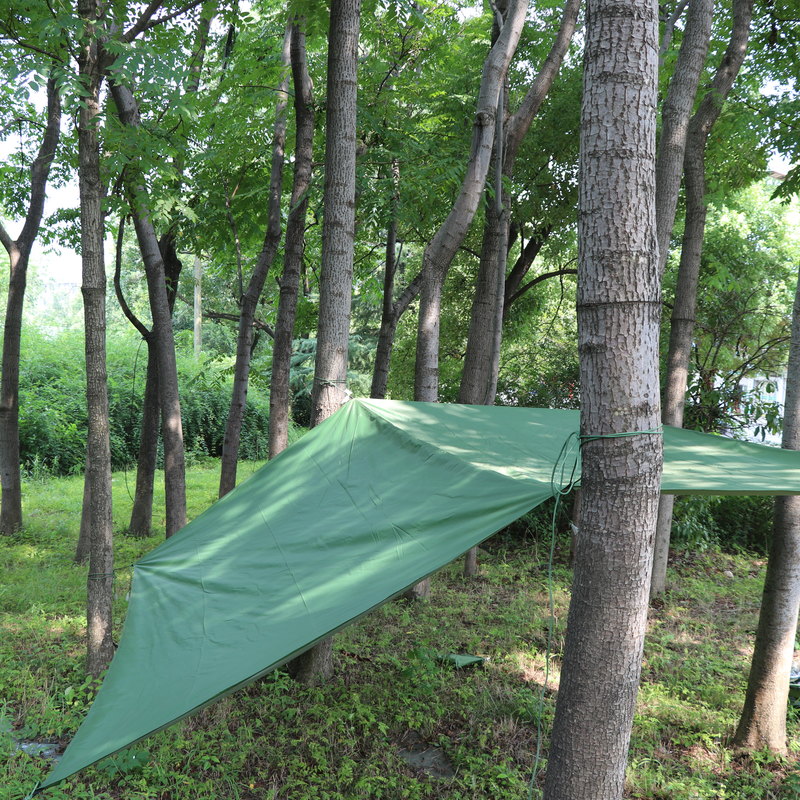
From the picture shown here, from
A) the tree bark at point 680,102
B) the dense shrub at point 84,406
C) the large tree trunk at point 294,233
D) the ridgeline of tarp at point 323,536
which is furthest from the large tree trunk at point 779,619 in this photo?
the dense shrub at point 84,406

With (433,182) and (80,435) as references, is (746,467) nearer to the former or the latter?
(433,182)

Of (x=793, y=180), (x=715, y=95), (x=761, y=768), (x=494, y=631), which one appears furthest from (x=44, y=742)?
(x=793, y=180)

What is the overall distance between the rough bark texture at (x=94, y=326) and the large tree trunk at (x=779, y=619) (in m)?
3.62

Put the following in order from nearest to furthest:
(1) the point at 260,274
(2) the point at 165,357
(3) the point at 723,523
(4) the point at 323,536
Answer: (4) the point at 323,536 → (2) the point at 165,357 → (1) the point at 260,274 → (3) the point at 723,523

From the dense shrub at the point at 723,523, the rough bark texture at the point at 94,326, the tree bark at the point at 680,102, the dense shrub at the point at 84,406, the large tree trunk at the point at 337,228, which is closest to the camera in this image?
the rough bark texture at the point at 94,326

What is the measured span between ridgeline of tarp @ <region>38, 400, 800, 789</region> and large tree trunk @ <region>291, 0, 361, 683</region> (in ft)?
1.32

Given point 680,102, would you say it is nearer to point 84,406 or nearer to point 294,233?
point 294,233

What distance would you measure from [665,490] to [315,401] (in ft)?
7.39

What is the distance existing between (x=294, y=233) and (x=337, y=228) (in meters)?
1.78

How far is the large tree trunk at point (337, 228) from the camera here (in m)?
4.11

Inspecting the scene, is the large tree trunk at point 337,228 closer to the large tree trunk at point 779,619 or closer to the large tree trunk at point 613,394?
the large tree trunk at point 613,394

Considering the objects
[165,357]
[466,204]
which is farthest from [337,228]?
[165,357]

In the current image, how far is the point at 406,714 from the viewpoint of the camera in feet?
12.2

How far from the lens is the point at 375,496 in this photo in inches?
119
